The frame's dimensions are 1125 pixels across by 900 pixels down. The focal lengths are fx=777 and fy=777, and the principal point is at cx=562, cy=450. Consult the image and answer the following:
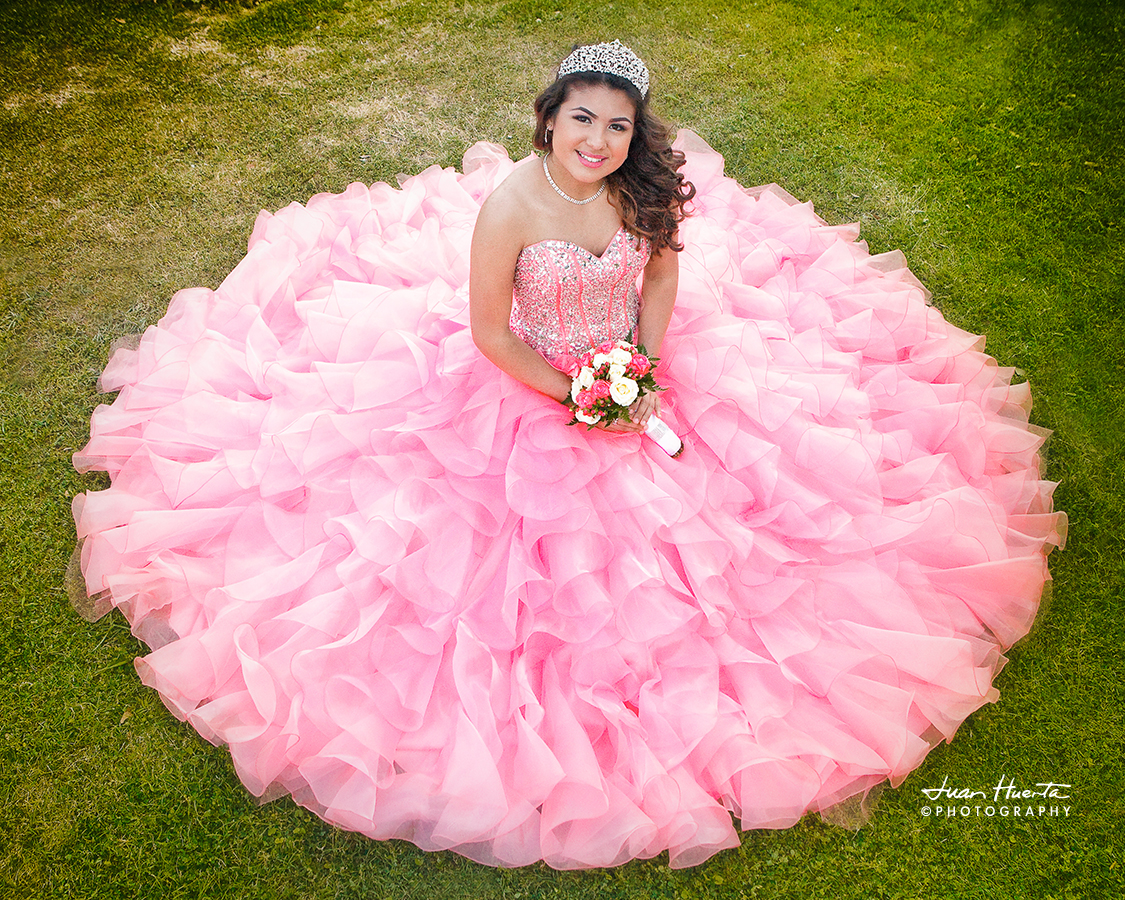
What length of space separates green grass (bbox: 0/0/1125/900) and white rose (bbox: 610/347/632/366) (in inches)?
70.4

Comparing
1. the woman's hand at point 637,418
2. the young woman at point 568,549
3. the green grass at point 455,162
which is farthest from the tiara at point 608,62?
the green grass at point 455,162

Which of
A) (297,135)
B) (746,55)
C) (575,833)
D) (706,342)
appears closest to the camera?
(575,833)

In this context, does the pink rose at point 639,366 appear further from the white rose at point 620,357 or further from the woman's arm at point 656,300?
the woman's arm at point 656,300

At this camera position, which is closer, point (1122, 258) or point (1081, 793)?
point (1081, 793)

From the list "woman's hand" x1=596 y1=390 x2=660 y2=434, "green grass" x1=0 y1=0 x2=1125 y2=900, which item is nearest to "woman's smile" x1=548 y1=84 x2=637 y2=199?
"woman's hand" x1=596 y1=390 x2=660 y2=434

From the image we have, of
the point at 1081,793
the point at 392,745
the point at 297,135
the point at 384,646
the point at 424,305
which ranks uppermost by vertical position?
the point at 297,135

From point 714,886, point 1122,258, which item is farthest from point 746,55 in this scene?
point 714,886

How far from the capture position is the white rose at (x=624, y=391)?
2.66 meters

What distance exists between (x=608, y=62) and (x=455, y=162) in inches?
114

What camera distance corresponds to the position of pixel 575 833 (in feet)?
8.40

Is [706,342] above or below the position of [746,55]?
below

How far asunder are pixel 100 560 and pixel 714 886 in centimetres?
266

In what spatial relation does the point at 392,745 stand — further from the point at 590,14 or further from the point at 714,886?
the point at 590,14

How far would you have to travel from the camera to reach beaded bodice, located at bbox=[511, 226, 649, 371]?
2.62 m
